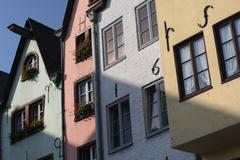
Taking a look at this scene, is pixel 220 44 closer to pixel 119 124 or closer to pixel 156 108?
pixel 156 108

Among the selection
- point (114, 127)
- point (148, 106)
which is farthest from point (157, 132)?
point (114, 127)

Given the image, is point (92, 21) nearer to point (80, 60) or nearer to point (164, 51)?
point (80, 60)

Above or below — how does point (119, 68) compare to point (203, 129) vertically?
above

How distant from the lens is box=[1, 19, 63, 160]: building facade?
2594 centimetres

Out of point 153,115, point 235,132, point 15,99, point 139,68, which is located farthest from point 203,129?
point 15,99

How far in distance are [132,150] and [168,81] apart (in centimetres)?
383

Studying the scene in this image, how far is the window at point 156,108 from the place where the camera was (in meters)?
20.0

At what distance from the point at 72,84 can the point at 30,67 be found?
4.08 metres

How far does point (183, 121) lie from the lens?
17.0m

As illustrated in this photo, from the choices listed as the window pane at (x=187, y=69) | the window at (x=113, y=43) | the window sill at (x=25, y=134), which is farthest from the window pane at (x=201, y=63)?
the window sill at (x=25, y=134)

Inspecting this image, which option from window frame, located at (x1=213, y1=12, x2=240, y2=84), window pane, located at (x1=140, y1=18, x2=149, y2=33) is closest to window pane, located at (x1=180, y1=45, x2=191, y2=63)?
window frame, located at (x1=213, y1=12, x2=240, y2=84)

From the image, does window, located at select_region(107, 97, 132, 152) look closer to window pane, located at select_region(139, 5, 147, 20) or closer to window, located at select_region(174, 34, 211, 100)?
window pane, located at select_region(139, 5, 147, 20)

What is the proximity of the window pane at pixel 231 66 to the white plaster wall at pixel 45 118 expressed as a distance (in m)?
10.8

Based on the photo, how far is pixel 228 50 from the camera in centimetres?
1659
